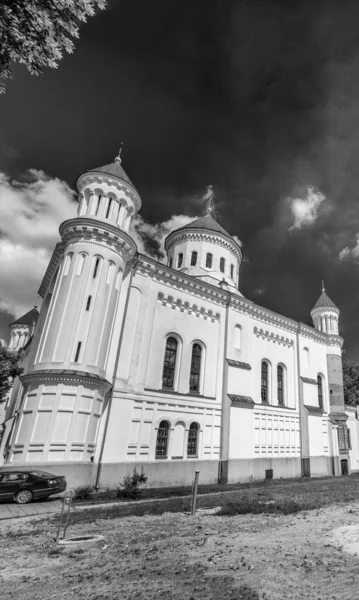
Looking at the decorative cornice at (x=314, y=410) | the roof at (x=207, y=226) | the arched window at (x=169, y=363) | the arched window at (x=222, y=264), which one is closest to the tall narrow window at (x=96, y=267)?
the arched window at (x=169, y=363)

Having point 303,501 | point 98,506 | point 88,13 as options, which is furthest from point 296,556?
point 88,13

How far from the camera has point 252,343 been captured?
2628 cm

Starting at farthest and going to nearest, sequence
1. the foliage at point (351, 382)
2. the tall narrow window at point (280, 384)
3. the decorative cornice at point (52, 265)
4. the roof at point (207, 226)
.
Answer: the foliage at point (351, 382), the roof at point (207, 226), the tall narrow window at point (280, 384), the decorative cornice at point (52, 265)

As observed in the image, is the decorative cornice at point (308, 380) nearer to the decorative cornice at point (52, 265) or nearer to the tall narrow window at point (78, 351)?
the tall narrow window at point (78, 351)

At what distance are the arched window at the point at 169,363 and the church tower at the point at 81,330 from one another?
14.0 feet

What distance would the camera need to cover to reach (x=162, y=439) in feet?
64.0

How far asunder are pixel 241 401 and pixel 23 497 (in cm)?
1436

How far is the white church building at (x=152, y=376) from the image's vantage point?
1573 cm

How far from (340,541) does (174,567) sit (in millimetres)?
3900

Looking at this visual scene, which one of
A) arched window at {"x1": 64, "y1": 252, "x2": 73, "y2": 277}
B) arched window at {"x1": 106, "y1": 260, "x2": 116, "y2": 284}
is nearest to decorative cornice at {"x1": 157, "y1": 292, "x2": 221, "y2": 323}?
arched window at {"x1": 106, "y1": 260, "x2": 116, "y2": 284}

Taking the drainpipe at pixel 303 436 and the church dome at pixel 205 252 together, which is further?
the church dome at pixel 205 252

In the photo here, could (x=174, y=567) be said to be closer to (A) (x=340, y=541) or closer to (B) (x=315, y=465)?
(A) (x=340, y=541)

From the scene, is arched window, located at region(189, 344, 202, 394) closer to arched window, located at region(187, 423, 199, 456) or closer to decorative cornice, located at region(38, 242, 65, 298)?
arched window, located at region(187, 423, 199, 456)

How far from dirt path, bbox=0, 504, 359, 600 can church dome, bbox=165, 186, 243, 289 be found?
22350mm
